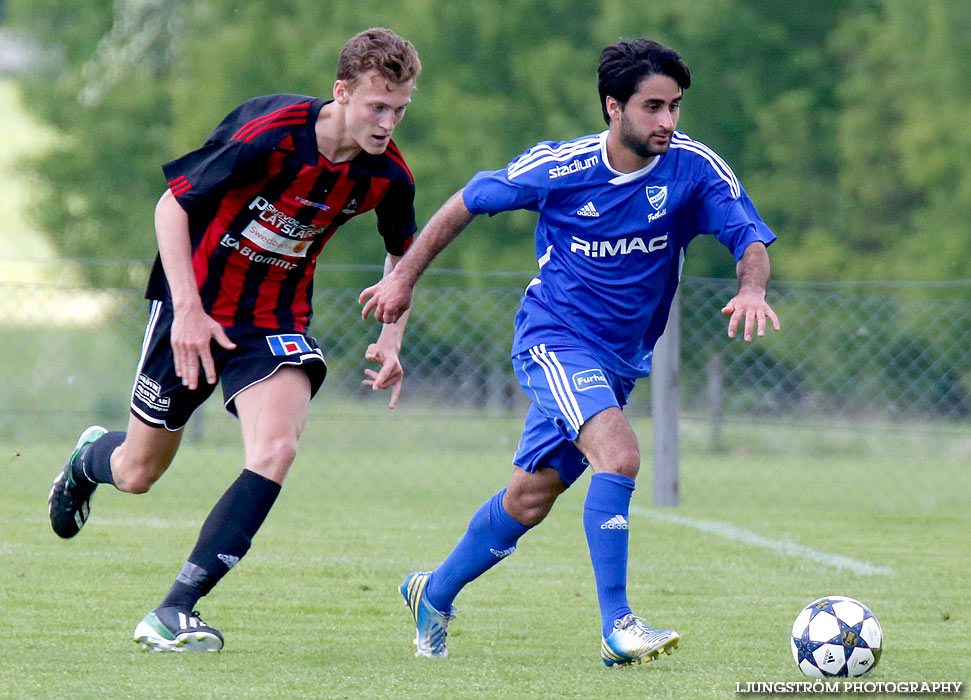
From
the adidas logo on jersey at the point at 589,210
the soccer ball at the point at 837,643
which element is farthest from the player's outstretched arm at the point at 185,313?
the soccer ball at the point at 837,643

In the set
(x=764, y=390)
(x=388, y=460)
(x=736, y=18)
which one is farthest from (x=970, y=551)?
(x=736, y=18)

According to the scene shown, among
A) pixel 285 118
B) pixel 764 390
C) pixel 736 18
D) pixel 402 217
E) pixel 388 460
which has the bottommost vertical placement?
pixel 388 460

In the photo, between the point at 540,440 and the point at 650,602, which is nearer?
the point at 540,440

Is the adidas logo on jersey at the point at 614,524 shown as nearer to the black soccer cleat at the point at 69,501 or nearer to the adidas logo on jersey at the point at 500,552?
the adidas logo on jersey at the point at 500,552

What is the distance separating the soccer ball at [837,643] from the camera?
4.29 metres

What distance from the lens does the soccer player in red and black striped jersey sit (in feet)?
15.2

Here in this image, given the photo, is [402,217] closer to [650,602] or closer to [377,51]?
[377,51]

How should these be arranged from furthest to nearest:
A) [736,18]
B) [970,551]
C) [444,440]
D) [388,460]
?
[736,18] → [388,460] → [444,440] → [970,551]

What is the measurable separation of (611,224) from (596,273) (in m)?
0.18

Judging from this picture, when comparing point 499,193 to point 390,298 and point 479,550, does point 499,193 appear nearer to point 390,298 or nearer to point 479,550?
point 390,298

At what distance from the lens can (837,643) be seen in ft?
14.1

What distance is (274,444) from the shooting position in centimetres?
472

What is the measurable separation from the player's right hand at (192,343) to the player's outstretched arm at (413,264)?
50cm

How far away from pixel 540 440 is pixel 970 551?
4.14 meters
